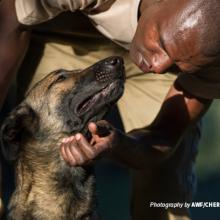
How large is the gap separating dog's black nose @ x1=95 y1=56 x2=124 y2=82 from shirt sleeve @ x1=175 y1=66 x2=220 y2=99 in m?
0.33

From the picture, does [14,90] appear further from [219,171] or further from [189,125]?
[219,171]

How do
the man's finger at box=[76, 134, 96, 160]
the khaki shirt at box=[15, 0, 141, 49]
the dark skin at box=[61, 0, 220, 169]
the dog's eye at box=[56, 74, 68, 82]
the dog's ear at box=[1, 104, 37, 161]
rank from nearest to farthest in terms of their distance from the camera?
the dark skin at box=[61, 0, 220, 169] → the man's finger at box=[76, 134, 96, 160] → the khaki shirt at box=[15, 0, 141, 49] → the dog's ear at box=[1, 104, 37, 161] → the dog's eye at box=[56, 74, 68, 82]

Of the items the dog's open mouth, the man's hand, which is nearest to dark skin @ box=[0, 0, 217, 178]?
the man's hand

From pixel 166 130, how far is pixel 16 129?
2.76ft

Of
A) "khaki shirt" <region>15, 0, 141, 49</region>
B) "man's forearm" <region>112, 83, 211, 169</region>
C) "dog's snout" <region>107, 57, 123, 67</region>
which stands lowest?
"man's forearm" <region>112, 83, 211, 169</region>

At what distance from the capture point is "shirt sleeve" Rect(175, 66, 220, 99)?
3.87m

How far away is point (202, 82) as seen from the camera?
402cm

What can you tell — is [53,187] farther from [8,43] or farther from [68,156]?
[8,43]

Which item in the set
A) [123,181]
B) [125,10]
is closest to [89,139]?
[125,10]

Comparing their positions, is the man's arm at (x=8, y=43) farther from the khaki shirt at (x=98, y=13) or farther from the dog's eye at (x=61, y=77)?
the dog's eye at (x=61, y=77)

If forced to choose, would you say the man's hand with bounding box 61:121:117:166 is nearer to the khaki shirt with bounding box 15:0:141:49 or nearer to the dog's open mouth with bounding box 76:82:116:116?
the dog's open mouth with bounding box 76:82:116:116

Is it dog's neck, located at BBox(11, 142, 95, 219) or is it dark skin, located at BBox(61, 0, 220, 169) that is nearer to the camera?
dark skin, located at BBox(61, 0, 220, 169)

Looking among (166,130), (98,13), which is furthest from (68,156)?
(166,130)

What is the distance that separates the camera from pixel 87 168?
3.97 metres
